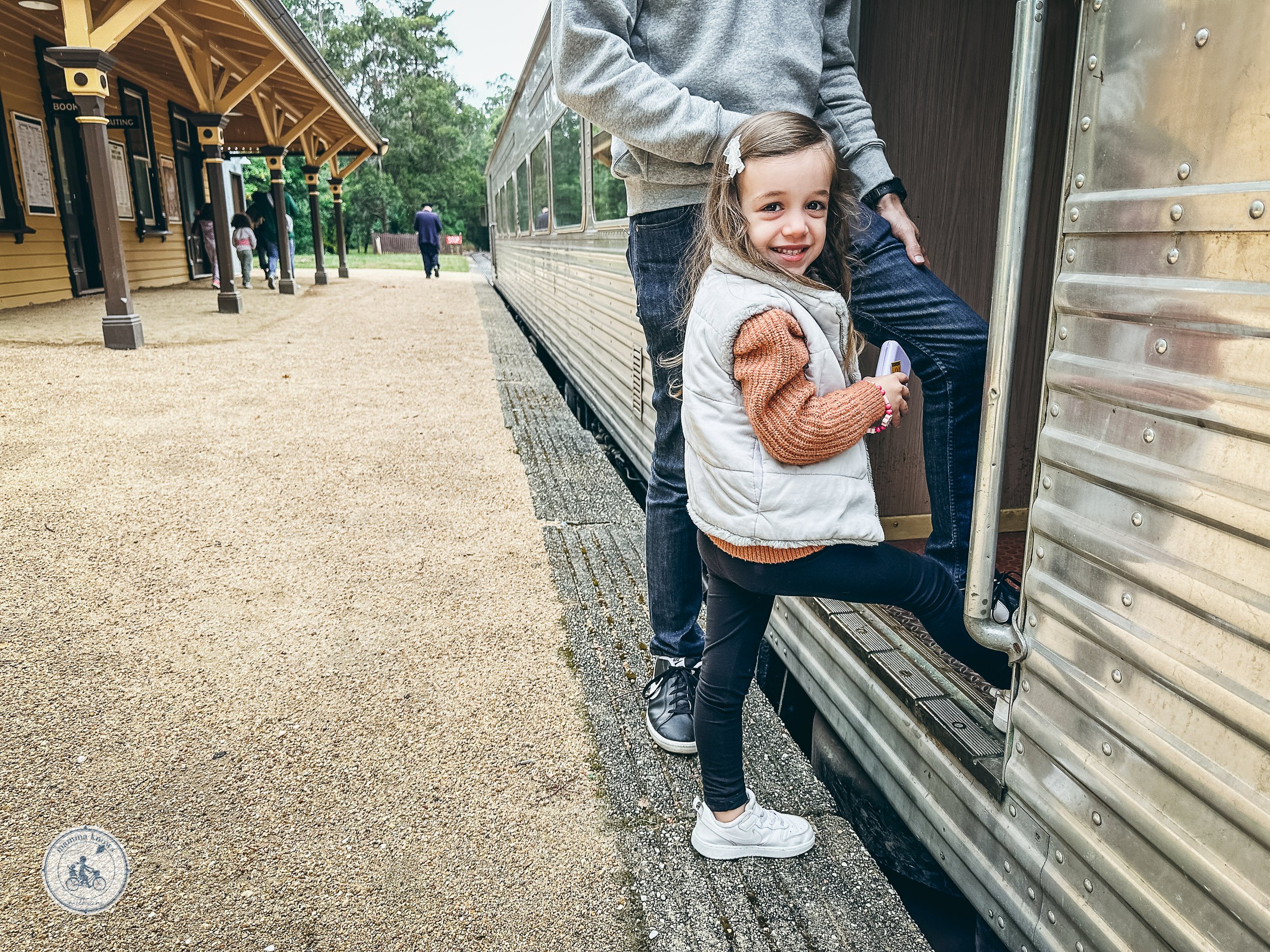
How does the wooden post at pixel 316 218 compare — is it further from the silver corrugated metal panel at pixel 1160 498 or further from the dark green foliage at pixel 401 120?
the dark green foliage at pixel 401 120

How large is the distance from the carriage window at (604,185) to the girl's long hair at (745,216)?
8.03 ft

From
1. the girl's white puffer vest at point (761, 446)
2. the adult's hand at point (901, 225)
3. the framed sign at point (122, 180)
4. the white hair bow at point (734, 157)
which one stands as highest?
the framed sign at point (122, 180)

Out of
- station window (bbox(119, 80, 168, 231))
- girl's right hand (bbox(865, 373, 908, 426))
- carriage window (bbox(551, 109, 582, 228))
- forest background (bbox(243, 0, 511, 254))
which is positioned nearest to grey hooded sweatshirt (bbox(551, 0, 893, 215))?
girl's right hand (bbox(865, 373, 908, 426))

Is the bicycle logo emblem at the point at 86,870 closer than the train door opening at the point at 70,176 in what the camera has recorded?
Yes

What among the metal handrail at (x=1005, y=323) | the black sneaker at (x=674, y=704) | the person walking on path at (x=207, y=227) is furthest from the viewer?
the person walking on path at (x=207, y=227)

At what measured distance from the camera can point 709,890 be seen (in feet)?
5.23

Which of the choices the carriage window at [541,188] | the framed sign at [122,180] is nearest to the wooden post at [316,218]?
the framed sign at [122,180]

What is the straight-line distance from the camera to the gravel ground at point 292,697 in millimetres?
1570

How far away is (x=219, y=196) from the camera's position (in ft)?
33.1

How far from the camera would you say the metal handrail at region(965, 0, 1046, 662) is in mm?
1188

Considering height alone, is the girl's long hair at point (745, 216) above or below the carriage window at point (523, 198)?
below

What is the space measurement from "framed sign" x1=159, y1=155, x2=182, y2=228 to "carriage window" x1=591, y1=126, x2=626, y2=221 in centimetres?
1183

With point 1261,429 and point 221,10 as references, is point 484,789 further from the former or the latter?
point 221,10

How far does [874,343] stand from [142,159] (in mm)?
14343
